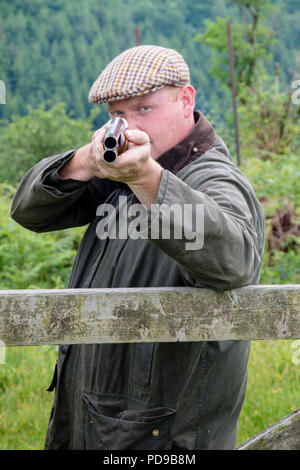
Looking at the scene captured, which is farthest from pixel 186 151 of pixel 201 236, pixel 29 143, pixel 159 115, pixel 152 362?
pixel 29 143

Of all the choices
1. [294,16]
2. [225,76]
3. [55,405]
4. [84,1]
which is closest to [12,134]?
[225,76]

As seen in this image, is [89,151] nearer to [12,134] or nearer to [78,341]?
[78,341]

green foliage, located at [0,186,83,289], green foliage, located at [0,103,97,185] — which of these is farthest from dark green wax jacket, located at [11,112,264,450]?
green foliage, located at [0,103,97,185]

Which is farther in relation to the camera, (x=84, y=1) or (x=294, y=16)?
(x=84, y=1)

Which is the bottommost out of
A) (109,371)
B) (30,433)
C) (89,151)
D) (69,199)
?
(30,433)

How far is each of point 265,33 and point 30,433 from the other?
30.0 meters

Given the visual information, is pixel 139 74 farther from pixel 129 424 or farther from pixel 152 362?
pixel 129 424

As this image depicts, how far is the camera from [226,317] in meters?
1.76

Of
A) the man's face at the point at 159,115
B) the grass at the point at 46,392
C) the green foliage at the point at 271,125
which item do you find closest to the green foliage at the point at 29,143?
the green foliage at the point at 271,125

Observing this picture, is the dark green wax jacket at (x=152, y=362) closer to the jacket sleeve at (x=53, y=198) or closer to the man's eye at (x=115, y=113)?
the jacket sleeve at (x=53, y=198)

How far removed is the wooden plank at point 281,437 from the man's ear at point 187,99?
1.08 meters

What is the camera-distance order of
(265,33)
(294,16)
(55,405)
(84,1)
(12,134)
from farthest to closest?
1. (84,1)
2. (294,16)
3. (265,33)
4. (12,134)
5. (55,405)

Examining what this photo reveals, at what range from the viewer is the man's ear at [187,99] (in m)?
2.20

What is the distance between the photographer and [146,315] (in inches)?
68.3
